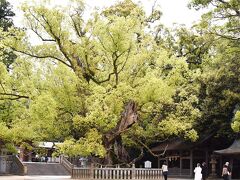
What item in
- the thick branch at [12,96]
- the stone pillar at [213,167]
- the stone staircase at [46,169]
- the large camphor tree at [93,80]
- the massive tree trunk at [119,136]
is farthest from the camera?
the stone staircase at [46,169]

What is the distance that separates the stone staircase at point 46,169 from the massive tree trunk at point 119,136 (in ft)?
→ 44.3

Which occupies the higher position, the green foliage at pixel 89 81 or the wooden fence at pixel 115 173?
the green foliage at pixel 89 81

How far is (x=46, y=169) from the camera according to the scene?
4253 cm

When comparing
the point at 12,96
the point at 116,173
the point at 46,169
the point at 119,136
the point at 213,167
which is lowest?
the point at 46,169

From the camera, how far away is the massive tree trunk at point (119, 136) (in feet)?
86.3

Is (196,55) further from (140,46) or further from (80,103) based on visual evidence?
(80,103)

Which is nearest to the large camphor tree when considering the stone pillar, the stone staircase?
the stone pillar

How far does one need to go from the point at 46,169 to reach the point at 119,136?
666 inches

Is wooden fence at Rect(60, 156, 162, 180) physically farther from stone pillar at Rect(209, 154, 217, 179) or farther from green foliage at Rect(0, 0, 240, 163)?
stone pillar at Rect(209, 154, 217, 179)

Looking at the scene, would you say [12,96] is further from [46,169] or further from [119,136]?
[46,169]

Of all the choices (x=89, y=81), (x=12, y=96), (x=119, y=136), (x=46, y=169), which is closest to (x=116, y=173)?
(x=119, y=136)

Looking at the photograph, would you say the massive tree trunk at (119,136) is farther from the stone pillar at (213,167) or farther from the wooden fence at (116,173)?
the stone pillar at (213,167)

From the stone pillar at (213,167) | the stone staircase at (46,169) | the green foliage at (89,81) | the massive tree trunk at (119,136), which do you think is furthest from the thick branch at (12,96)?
the stone pillar at (213,167)

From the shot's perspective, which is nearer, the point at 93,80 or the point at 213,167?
the point at 93,80
